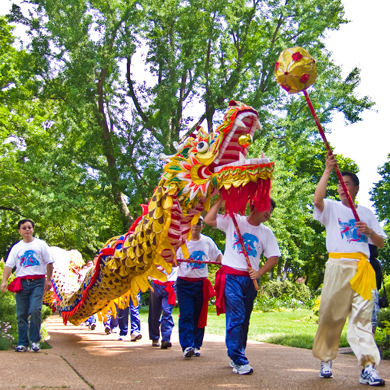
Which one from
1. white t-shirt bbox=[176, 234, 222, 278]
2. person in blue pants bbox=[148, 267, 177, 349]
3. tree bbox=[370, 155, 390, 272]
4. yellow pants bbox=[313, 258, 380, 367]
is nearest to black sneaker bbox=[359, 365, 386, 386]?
yellow pants bbox=[313, 258, 380, 367]

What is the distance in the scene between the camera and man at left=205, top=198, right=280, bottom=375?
465 cm

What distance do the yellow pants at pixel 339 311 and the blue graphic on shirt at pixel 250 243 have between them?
776 millimetres

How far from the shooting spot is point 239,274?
190 inches

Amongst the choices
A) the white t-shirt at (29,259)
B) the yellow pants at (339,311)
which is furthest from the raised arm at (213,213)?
the white t-shirt at (29,259)

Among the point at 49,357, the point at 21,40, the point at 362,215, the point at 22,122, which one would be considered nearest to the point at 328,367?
A: the point at 362,215

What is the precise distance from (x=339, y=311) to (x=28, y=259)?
174 inches

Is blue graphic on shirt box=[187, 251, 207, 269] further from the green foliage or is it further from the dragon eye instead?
the green foliage

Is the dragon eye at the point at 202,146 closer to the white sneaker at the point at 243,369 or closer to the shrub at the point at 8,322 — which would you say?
the white sneaker at the point at 243,369

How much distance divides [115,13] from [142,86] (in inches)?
131

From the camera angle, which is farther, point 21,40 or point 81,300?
point 21,40

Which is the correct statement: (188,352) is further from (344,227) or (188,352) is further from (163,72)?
(163,72)

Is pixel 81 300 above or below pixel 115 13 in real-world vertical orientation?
below

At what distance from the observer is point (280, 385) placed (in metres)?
4.18

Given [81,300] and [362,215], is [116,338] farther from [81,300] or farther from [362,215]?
[362,215]
